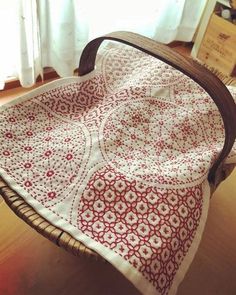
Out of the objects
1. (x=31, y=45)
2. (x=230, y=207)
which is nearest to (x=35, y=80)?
(x=31, y=45)

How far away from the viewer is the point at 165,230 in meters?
0.60

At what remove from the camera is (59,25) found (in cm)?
123

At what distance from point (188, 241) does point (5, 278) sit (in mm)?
552

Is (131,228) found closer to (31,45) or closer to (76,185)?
(76,185)

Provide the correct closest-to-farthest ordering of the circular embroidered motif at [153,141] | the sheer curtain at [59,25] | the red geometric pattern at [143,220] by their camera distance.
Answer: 1. the red geometric pattern at [143,220]
2. the circular embroidered motif at [153,141]
3. the sheer curtain at [59,25]

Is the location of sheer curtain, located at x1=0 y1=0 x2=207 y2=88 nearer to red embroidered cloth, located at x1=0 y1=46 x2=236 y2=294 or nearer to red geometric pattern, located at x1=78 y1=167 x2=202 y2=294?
red embroidered cloth, located at x1=0 y1=46 x2=236 y2=294

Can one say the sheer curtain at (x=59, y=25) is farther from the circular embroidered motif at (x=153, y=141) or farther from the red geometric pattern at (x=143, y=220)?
the red geometric pattern at (x=143, y=220)

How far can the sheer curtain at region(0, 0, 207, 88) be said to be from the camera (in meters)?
1.16

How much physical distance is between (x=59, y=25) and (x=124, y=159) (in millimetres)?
779

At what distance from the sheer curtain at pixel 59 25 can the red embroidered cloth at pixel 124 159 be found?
1.46 feet

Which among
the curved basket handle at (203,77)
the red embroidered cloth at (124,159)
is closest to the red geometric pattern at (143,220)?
the red embroidered cloth at (124,159)

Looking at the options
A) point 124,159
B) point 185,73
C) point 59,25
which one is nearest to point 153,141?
point 124,159

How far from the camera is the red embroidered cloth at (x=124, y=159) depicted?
0.59 meters

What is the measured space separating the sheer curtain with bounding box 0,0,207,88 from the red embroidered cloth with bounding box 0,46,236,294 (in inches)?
17.6
